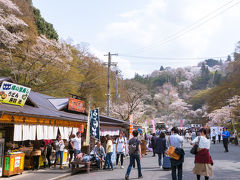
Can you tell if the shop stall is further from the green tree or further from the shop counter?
the green tree

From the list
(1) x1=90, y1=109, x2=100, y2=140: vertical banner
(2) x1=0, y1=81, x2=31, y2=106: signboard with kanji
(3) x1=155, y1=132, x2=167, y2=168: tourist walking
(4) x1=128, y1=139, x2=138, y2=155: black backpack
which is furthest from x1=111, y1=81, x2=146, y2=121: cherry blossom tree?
(4) x1=128, y1=139, x2=138, y2=155: black backpack

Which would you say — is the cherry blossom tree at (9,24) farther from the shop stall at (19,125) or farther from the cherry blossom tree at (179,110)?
the cherry blossom tree at (179,110)

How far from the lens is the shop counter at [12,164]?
9781 millimetres

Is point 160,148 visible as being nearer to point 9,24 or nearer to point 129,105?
point 9,24

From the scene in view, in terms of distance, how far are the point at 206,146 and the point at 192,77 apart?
387 ft

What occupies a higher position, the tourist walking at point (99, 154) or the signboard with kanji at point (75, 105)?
the signboard with kanji at point (75, 105)

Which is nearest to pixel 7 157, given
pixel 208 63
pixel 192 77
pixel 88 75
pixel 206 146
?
pixel 206 146

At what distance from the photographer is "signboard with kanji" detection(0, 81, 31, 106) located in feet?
31.1

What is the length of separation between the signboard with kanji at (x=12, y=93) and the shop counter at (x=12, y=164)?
88.4 inches

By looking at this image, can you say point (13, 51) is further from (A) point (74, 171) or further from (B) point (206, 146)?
(B) point (206, 146)

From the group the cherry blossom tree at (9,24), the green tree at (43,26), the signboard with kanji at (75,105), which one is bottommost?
the signboard with kanji at (75,105)

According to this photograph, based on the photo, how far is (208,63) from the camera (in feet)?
594

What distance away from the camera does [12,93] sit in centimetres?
987

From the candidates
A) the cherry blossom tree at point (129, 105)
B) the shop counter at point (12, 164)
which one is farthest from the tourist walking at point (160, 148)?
the cherry blossom tree at point (129, 105)
